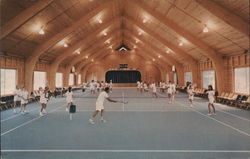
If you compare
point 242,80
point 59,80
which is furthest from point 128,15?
point 59,80

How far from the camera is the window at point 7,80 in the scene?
14.8 metres

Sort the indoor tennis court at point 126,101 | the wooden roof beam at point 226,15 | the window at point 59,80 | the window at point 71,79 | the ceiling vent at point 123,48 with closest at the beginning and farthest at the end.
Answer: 1. the indoor tennis court at point 126,101
2. the wooden roof beam at point 226,15
3. the window at point 59,80
4. the window at point 71,79
5. the ceiling vent at point 123,48

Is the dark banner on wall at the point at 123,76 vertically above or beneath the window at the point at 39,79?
above

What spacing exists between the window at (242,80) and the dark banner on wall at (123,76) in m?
28.7

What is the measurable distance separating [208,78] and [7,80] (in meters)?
20.0

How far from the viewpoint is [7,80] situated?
1546cm

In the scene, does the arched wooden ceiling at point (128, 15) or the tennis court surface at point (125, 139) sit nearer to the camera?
the tennis court surface at point (125, 139)

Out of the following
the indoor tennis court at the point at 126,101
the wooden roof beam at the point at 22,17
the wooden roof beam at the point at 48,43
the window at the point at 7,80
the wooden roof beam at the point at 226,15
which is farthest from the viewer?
the wooden roof beam at the point at 48,43

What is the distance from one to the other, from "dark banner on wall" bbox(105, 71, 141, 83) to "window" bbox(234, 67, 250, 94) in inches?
1130

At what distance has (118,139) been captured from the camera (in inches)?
269

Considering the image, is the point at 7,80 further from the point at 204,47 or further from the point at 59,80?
the point at 204,47

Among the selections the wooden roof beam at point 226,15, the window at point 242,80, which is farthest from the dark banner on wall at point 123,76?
the wooden roof beam at point 226,15

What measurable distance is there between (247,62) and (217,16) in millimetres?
5160

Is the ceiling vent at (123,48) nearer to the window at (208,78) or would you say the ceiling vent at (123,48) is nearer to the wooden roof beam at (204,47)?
the window at (208,78)
